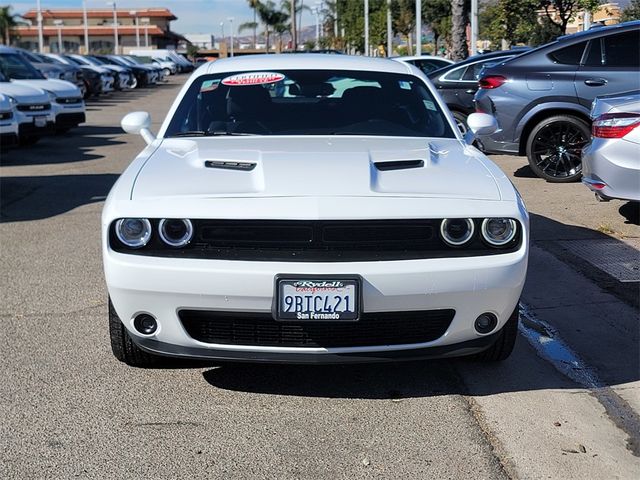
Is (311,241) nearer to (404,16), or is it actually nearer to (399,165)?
(399,165)

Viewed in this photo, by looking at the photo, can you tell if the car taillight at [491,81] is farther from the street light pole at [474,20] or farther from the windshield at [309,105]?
the street light pole at [474,20]

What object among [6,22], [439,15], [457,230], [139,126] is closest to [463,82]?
[139,126]

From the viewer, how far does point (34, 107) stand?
15.2 metres

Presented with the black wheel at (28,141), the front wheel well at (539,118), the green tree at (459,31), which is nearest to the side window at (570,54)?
the front wheel well at (539,118)

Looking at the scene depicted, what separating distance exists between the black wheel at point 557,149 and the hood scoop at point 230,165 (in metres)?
6.94

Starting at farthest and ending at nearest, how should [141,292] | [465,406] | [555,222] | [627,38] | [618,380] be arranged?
[627,38] → [555,222] → [618,380] → [465,406] → [141,292]

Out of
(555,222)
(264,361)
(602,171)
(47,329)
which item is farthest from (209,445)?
(555,222)

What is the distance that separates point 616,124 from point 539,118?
130 inches

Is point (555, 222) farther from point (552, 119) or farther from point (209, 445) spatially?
point (209, 445)

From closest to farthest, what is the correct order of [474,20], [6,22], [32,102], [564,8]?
[32,102], [564,8], [474,20], [6,22]

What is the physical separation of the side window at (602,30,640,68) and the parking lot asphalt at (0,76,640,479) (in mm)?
4692

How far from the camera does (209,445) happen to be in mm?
3744

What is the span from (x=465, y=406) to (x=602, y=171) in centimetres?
402

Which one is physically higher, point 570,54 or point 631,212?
point 570,54
